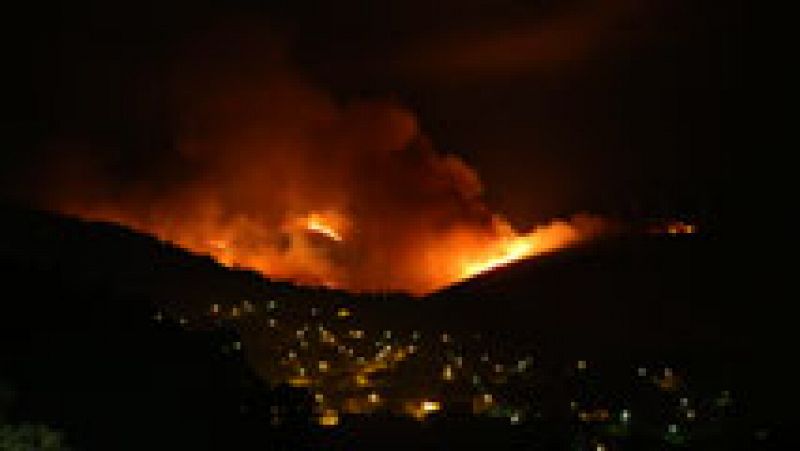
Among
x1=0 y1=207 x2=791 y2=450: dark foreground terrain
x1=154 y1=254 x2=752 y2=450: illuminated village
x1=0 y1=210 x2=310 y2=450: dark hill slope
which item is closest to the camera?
x1=0 y1=210 x2=310 y2=450: dark hill slope

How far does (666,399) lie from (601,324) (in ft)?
43.0

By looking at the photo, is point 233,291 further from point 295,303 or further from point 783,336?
point 783,336

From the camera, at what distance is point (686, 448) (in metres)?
22.9

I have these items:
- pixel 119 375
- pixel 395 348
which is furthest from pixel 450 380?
pixel 119 375

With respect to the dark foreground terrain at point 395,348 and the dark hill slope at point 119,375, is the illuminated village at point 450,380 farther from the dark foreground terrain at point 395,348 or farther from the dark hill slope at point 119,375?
the dark hill slope at point 119,375

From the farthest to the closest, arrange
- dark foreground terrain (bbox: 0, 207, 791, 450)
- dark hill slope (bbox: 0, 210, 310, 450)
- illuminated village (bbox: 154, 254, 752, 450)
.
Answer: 1. illuminated village (bbox: 154, 254, 752, 450)
2. dark foreground terrain (bbox: 0, 207, 791, 450)
3. dark hill slope (bbox: 0, 210, 310, 450)

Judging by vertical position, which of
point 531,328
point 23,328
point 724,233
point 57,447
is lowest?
point 57,447

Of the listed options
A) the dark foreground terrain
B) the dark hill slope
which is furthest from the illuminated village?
the dark hill slope

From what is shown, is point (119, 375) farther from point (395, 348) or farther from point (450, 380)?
point (395, 348)

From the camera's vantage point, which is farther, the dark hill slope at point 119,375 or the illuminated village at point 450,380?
the illuminated village at point 450,380

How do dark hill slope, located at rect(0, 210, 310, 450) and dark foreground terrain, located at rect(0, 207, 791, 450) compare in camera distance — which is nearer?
dark hill slope, located at rect(0, 210, 310, 450)

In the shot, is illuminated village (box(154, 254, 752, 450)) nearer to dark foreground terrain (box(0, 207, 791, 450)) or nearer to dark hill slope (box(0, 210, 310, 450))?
dark foreground terrain (box(0, 207, 791, 450))

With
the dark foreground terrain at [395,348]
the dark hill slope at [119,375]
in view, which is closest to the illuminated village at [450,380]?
the dark foreground terrain at [395,348]

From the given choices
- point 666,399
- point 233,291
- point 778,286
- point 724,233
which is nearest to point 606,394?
point 666,399
